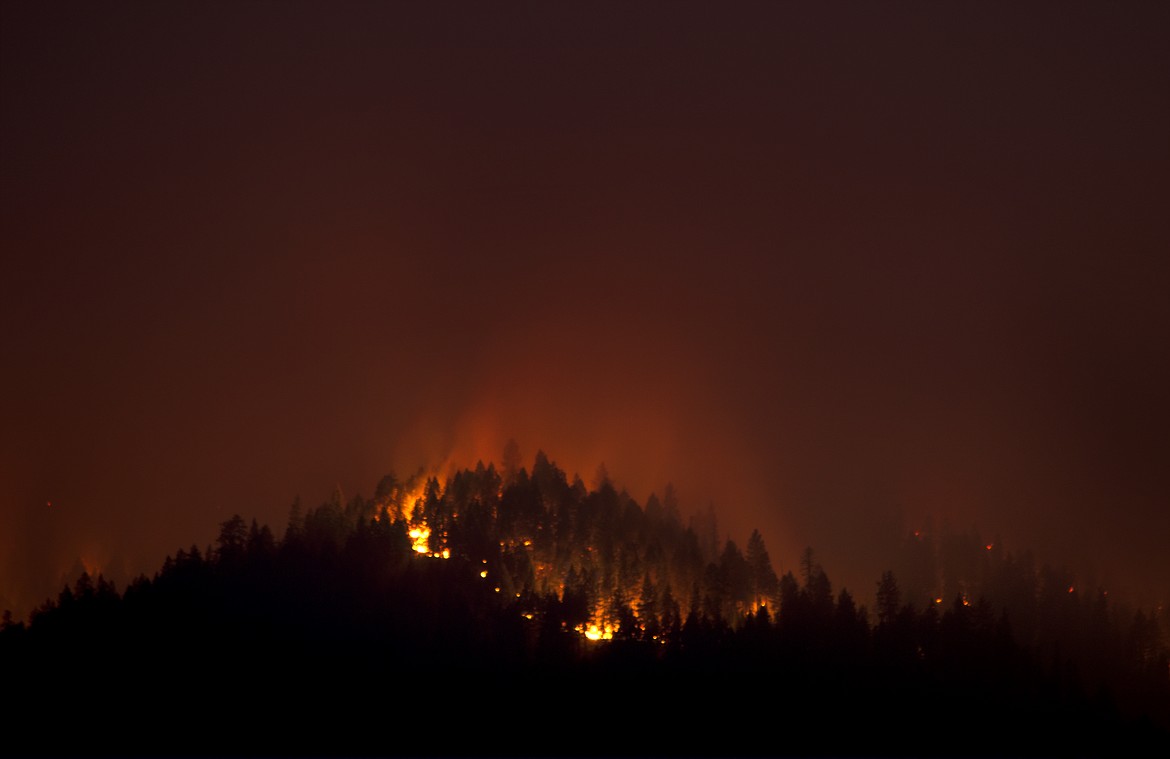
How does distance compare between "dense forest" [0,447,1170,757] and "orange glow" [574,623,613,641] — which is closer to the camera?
"dense forest" [0,447,1170,757]

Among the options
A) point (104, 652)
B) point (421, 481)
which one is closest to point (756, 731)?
point (421, 481)

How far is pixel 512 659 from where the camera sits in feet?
341

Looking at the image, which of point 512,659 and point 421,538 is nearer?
point 512,659

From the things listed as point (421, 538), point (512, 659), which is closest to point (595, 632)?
point (512, 659)

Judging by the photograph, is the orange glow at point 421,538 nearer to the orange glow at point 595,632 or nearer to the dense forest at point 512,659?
the dense forest at point 512,659

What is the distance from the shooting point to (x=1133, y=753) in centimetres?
10000

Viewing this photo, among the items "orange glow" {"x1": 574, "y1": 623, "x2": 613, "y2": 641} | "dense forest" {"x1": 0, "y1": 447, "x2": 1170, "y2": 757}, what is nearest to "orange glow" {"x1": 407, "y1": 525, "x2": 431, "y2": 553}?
"dense forest" {"x1": 0, "y1": 447, "x2": 1170, "y2": 757}

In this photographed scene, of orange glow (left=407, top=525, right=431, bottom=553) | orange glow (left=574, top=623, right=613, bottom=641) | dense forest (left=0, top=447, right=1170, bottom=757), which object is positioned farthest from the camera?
orange glow (left=407, top=525, right=431, bottom=553)

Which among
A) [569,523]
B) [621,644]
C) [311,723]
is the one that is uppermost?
[569,523]

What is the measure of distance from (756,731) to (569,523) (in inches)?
1115

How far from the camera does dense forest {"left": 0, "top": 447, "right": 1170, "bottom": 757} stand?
100000 millimetres

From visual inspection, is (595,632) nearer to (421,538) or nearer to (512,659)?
(512,659)

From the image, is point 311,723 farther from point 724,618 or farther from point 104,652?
point 724,618

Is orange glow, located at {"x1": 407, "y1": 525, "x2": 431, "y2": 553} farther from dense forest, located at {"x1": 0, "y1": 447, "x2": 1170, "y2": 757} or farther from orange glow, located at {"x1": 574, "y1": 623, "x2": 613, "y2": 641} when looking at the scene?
orange glow, located at {"x1": 574, "y1": 623, "x2": 613, "y2": 641}
